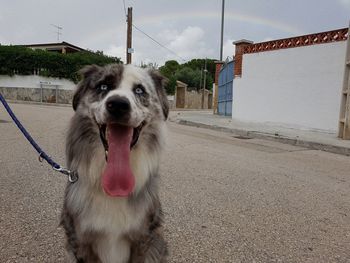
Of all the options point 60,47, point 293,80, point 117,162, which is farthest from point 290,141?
point 60,47

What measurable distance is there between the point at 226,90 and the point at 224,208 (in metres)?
16.4

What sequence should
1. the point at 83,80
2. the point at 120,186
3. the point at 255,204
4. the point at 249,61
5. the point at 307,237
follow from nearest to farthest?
the point at 120,186 → the point at 83,80 → the point at 307,237 → the point at 255,204 → the point at 249,61

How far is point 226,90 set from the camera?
19.8m

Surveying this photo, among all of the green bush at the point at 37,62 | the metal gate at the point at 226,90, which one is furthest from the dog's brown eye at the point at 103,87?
the green bush at the point at 37,62

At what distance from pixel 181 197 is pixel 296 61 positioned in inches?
400

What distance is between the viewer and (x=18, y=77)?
1138 inches

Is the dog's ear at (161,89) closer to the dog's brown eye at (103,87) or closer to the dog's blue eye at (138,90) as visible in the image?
the dog's blue eye at (138,90)

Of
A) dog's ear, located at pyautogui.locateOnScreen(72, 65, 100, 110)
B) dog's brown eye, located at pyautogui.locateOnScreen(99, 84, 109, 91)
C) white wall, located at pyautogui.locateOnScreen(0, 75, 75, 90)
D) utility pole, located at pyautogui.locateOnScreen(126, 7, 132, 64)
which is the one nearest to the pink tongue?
dog's brown eye, located at pyautogui.locateOnScreen(99, 84, 109, 91)

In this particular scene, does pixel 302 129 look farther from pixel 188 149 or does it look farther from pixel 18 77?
pixel 18 77

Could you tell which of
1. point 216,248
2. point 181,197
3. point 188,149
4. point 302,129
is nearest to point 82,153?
point 216,248

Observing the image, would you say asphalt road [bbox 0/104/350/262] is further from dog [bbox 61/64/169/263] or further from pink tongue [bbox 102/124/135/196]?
pink tongue [bbox 102/124/135/196]

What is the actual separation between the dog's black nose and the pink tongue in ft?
0.45

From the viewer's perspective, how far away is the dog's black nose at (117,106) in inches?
83.5

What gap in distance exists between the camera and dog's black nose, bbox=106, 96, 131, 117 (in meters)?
2.12
